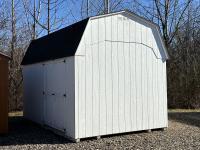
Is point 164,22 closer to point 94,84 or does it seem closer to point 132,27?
point 132,27

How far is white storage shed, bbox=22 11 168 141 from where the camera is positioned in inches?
396

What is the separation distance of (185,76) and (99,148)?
11463 millimetres

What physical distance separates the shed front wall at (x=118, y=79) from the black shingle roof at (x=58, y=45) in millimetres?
299

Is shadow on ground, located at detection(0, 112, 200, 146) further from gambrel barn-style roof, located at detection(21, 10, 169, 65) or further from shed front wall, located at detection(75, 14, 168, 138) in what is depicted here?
gambrel barn-style roof, located at detection(21, 10, 169, 65)

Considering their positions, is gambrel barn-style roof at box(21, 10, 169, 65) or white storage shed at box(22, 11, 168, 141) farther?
gambrel barn-style roof at box(21, 10, 169, 65)

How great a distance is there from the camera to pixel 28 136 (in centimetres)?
1096

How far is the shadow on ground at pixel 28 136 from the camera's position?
397 inches

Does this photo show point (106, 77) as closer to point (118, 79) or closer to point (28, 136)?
point (118, 79)

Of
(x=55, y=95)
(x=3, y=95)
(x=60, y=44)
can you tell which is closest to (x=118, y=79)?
(x=55, y=95)

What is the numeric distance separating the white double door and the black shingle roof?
0.37 metres

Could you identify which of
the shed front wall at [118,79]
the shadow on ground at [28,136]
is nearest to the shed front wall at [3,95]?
the shadow on ground at [28,136]

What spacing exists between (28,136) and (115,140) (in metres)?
2.70

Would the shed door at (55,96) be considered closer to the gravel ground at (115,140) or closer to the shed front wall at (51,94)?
the shed front wall at (51,94)

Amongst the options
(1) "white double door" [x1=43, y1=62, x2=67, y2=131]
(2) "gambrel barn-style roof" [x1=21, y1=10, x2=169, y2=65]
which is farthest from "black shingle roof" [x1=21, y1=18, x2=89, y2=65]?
(1) "white double door" [x1=43, y1=62, x2=67, y2=131]
